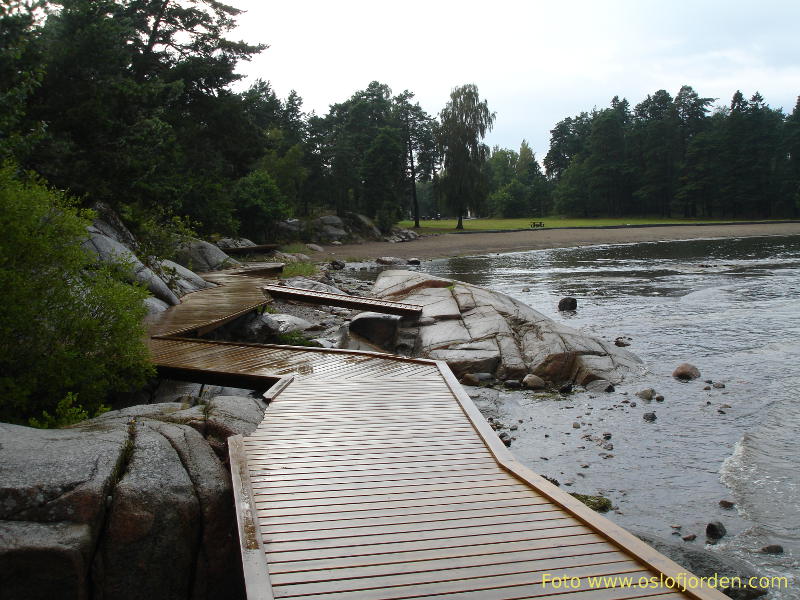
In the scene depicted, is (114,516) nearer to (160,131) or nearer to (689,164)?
(160,131)

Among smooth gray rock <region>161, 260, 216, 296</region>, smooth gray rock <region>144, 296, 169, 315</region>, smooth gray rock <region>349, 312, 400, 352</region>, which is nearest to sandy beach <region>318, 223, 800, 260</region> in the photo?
smooth gray rock <region>161, 260, 216, 296</region>

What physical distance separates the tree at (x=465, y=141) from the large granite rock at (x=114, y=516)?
54.3m

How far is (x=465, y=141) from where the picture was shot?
57.0 meters

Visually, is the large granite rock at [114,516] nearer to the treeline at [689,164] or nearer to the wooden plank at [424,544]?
the wooden plank at [424,544]

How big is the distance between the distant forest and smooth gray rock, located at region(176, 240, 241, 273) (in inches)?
60.3

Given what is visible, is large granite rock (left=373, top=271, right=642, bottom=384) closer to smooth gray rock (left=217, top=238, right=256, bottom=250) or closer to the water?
the water

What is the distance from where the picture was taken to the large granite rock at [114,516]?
3807 mm

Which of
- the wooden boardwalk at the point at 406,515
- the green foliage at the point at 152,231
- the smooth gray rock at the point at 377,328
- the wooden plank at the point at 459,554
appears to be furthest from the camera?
the green foliage at the point at 152,231

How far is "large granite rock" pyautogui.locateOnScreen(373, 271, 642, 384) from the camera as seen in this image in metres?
11.0

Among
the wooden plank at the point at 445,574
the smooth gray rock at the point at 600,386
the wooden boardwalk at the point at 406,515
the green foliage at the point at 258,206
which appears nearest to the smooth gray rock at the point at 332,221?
the green foliage at the point at 258,206

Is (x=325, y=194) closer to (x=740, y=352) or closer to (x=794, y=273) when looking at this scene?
(x=794, y=273)

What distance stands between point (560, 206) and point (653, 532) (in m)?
84.2

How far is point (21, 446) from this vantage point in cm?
453

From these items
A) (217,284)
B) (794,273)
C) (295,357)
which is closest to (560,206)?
(794,273)
